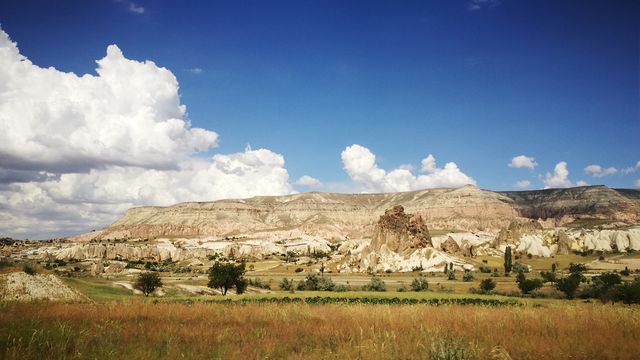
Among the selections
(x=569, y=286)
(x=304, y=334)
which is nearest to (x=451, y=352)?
(x=304, y=334)

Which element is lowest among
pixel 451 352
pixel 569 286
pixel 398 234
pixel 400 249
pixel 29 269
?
pixel 569 286

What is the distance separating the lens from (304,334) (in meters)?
11.4

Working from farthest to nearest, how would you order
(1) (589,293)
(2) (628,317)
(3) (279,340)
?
1. (1) (589,293)
2. (2) (628,317)
3. (3) (279,340)

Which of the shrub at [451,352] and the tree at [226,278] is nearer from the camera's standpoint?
the shrub at [451,352]

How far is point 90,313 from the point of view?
1409 centimetres

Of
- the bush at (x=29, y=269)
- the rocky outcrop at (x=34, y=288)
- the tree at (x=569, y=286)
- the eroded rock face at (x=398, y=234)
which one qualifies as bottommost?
the tree at (x=569, y=286)

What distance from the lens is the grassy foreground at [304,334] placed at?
906cm

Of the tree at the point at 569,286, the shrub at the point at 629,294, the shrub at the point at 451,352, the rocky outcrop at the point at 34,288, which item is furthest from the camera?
the tree at the point at 569,286

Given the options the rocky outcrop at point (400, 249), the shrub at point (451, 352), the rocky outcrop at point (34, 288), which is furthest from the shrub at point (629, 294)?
the rocky outcrop at point (400, 249)

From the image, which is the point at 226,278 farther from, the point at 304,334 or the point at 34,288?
the point at 304,334

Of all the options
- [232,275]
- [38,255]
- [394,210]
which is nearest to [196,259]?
[38,255]

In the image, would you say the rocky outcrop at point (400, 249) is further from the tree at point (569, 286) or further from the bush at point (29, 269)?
the bush at point (29, 269)

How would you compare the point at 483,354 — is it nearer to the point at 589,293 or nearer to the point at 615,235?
the point at 589,293

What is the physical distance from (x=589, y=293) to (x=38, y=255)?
169m
